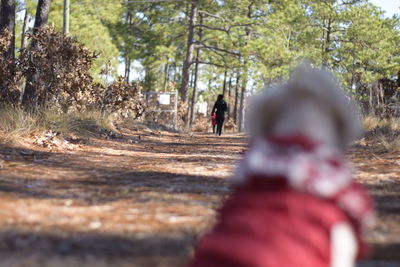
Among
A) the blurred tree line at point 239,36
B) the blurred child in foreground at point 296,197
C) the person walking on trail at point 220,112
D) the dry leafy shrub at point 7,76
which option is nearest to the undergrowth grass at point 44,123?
the dry leafy shrub at point 7,76

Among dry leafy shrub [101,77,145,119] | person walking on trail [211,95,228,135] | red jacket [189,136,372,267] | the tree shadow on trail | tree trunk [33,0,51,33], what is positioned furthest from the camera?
person walking on trail [211,95,228,135]

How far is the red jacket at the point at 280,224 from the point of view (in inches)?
69.5

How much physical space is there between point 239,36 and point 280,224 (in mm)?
25020

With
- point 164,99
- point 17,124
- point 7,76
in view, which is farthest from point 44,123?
point 164,99

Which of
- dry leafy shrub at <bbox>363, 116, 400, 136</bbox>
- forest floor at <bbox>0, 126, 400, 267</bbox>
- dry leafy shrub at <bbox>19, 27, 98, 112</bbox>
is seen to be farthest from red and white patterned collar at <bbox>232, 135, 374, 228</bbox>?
dry leafy shrub at <bbox>363, 116, 400, 136</bbox>

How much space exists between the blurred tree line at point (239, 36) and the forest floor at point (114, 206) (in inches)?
529

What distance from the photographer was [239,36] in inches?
1035

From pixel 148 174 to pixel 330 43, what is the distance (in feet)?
92.1

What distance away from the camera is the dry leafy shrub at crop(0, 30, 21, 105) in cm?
1045

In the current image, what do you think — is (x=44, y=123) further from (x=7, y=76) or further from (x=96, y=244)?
(x=96, y=244)

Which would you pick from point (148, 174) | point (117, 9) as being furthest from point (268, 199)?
point (117, 9)

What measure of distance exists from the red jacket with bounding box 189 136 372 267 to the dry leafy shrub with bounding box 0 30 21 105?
30.7 ft

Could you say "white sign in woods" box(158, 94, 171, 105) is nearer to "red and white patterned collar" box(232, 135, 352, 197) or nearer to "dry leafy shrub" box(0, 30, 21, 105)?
"dry leafy shrub" box(0, 30, 21, 105)

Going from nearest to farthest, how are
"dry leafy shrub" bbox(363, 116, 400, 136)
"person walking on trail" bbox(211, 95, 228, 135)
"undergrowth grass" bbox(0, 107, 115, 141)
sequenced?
"undergrowth grass" bbox(0, 107, 115, 141)
"dry leafy shrub" bbox(363, 116, 400, 136)
"person walking on trail" bbox(211, 95, 228, 135)
